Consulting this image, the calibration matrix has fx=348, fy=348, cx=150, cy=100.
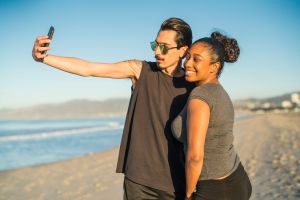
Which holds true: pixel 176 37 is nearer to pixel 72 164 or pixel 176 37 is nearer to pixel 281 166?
pixel 281 166

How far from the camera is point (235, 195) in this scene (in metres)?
2.43

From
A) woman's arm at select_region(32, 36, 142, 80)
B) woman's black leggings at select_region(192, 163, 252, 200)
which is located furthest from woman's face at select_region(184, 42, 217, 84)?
woman's black leggings at select_region(192, 163, 252, 200)

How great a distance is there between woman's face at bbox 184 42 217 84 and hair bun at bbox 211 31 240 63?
26cm

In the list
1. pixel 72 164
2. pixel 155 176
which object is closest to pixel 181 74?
pixel 155 176

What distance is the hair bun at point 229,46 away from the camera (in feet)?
8.81

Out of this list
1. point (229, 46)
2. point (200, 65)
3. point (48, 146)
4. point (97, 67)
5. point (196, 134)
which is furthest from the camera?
point (48, 146)

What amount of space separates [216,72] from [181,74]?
15.3 inches

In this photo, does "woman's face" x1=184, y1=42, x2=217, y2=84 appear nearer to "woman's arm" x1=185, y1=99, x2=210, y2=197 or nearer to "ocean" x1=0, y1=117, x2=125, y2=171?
"woman's arm" x1=185, y1=99, x2=210, y2=197

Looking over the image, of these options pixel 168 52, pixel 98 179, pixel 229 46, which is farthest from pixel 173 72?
pixel 98 179

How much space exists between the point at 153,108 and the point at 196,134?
0.59 meters

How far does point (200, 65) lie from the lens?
245 cm

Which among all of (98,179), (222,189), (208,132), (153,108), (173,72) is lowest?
(98,179)

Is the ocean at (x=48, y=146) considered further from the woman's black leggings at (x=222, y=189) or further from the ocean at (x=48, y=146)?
the woman's black leggings at (x=222, y=189)

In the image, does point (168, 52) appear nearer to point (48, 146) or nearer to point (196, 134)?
point (196, 134)
